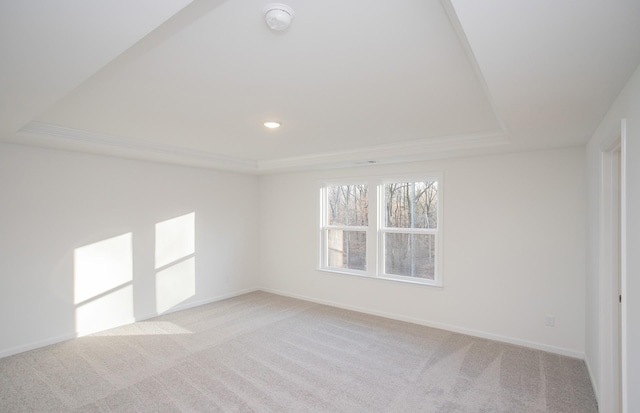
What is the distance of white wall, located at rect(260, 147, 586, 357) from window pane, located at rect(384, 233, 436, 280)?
0.72 ft

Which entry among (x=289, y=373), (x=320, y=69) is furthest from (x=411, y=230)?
(x=320, y=69)

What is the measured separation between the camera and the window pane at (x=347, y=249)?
511 centimetres

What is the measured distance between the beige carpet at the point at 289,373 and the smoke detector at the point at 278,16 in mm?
2619

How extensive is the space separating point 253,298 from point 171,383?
2.83 metres

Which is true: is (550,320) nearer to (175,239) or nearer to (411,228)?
(411,228)

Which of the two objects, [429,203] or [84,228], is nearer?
[84,228]

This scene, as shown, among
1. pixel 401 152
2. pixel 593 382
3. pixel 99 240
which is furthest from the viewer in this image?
pixel 99 240

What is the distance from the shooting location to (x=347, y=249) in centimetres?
529

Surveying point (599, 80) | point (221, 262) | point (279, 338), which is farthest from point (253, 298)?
point (599, 80)

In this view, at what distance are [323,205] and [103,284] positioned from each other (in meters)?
3.36

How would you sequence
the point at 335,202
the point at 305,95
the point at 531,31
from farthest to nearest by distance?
1. the point at 335,202
2. the point at 305,95
3. the point at 531,31

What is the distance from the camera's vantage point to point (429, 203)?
4449 millimetres

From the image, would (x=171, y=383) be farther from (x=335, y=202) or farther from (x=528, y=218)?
(x=528, y=218)

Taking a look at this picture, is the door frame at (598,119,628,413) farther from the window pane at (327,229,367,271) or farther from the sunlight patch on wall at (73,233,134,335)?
the sunlight patch on wall at (73,233,134,335)
